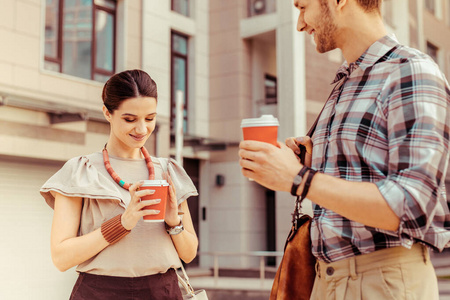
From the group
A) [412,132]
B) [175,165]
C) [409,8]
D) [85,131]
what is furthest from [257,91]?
[412,132]

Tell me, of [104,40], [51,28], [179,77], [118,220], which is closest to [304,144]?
[118,220]

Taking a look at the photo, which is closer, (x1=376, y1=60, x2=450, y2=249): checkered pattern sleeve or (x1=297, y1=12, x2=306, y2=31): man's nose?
(x1=376, y1=60, x2=450, y2=249): checkered pattern sleeve

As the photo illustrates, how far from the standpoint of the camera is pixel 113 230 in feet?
7.57

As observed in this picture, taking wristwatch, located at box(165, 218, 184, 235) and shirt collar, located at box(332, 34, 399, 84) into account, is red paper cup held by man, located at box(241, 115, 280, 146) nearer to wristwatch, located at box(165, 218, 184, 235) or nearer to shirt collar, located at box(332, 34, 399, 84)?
shirt collar, located at box(332, 34, 399, 84)

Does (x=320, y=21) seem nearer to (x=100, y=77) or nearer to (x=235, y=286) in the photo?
(x=235, y=286)

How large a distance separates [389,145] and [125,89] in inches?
52.4

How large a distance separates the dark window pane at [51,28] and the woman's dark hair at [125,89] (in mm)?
9202

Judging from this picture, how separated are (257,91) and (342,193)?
1437cm

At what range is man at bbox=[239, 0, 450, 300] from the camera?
1.52 meters

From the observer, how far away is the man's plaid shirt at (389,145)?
152cm

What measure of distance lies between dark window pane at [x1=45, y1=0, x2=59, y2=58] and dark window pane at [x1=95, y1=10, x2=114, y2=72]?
110 cm

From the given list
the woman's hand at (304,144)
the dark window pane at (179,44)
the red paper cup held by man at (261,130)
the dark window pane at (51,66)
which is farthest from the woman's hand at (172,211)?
the dark window pane at (179,44)

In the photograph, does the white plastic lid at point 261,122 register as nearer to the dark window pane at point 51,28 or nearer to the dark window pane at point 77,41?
the dark window pane at point 51,28

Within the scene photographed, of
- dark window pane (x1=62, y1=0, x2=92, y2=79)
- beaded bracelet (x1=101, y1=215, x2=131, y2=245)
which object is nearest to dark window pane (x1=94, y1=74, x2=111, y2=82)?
dark window pane (x1=62, y1=0, x2=92, y2=79)
